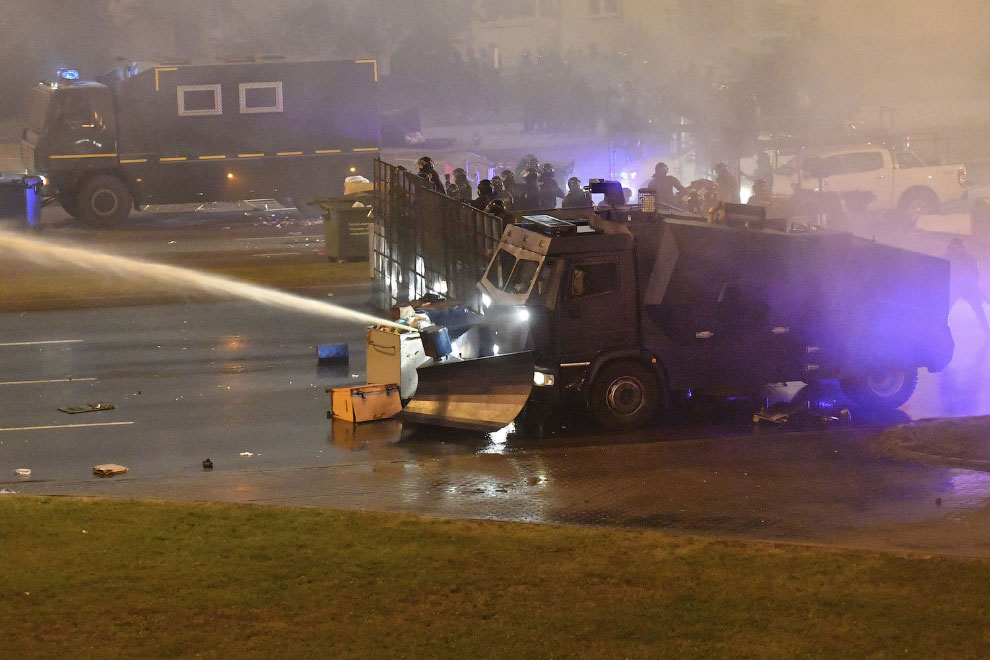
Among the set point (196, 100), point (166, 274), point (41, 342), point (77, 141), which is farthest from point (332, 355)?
point (77, 141)

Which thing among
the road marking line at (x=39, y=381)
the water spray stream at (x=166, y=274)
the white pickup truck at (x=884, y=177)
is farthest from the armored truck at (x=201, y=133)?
the road marking line at (x=39, y=381)

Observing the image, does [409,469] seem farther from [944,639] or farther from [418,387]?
[944,639]

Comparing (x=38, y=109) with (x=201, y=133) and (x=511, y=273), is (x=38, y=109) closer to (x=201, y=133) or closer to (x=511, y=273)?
(x=201, y=133)

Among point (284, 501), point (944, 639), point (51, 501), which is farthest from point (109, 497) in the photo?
point (944, 639)

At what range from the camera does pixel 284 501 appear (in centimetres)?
1029

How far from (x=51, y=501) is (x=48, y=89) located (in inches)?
1049

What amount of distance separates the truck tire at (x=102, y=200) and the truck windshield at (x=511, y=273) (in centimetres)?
2392

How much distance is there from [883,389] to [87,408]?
354 inches

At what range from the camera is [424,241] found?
712 inches

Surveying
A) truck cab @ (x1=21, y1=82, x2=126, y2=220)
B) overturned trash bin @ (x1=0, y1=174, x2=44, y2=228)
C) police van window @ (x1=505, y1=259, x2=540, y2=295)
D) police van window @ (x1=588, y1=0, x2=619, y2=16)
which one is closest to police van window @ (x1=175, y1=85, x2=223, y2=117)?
truck cab @ (x1=21, y1=82, x2=126, y2=220)

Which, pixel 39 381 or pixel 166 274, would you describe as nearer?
pixel 39 381

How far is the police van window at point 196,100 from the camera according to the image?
3428 cm

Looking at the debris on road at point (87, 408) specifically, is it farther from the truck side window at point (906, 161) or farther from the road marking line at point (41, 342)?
the truck side window at point (906, 161)

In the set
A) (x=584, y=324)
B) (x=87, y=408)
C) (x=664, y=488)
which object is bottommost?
(x=664, y=488)
